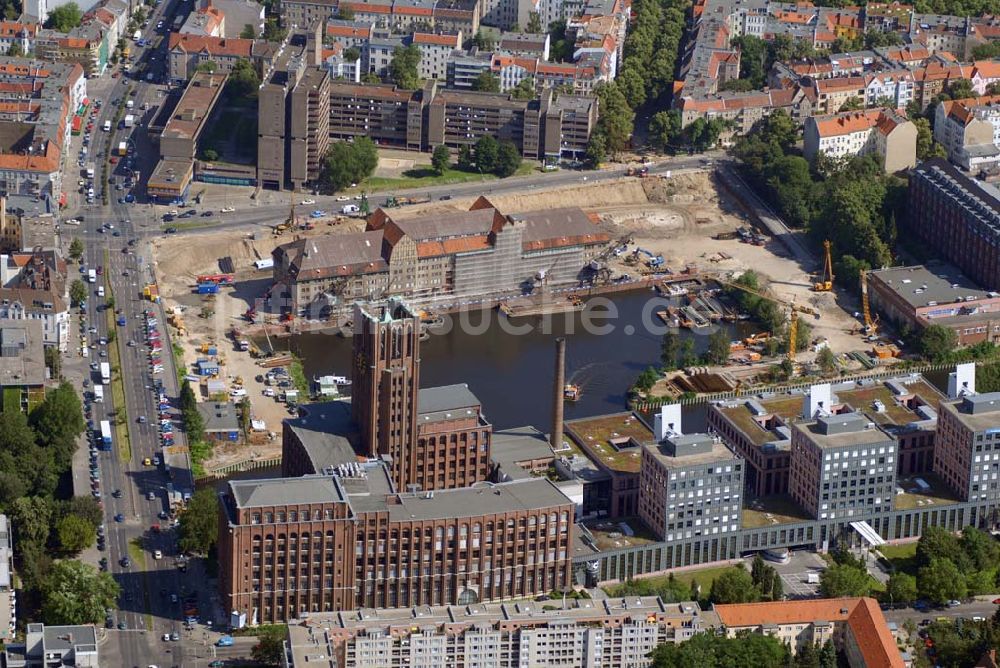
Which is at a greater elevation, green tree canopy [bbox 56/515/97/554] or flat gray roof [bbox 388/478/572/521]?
flat gray roof [bbox 388/478/572/521]

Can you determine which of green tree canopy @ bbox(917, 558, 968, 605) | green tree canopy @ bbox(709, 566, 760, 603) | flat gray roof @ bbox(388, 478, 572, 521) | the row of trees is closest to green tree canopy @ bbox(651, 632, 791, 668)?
green tree canopy @ bbox(709, 566, 760, 603)

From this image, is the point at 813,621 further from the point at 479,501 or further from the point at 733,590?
the point at 479,501

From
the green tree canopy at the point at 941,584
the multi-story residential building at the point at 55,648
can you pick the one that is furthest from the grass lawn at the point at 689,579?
the multi-story residential building at the point at 55,648

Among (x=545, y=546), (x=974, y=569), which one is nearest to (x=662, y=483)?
(x=545, y=546)

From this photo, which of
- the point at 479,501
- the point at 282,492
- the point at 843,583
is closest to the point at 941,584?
the point at 843,583

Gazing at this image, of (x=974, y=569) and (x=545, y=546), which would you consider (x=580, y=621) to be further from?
(x=974, y=569)

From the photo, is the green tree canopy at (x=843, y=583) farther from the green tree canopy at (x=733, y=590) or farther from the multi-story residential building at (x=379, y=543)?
the multi-story residential building at (x=379, y=543)

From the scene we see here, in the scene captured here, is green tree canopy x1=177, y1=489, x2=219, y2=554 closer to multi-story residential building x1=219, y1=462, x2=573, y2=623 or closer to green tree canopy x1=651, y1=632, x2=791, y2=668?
multi-story residential building x1=219, y1=462, x2=573, y2=623
